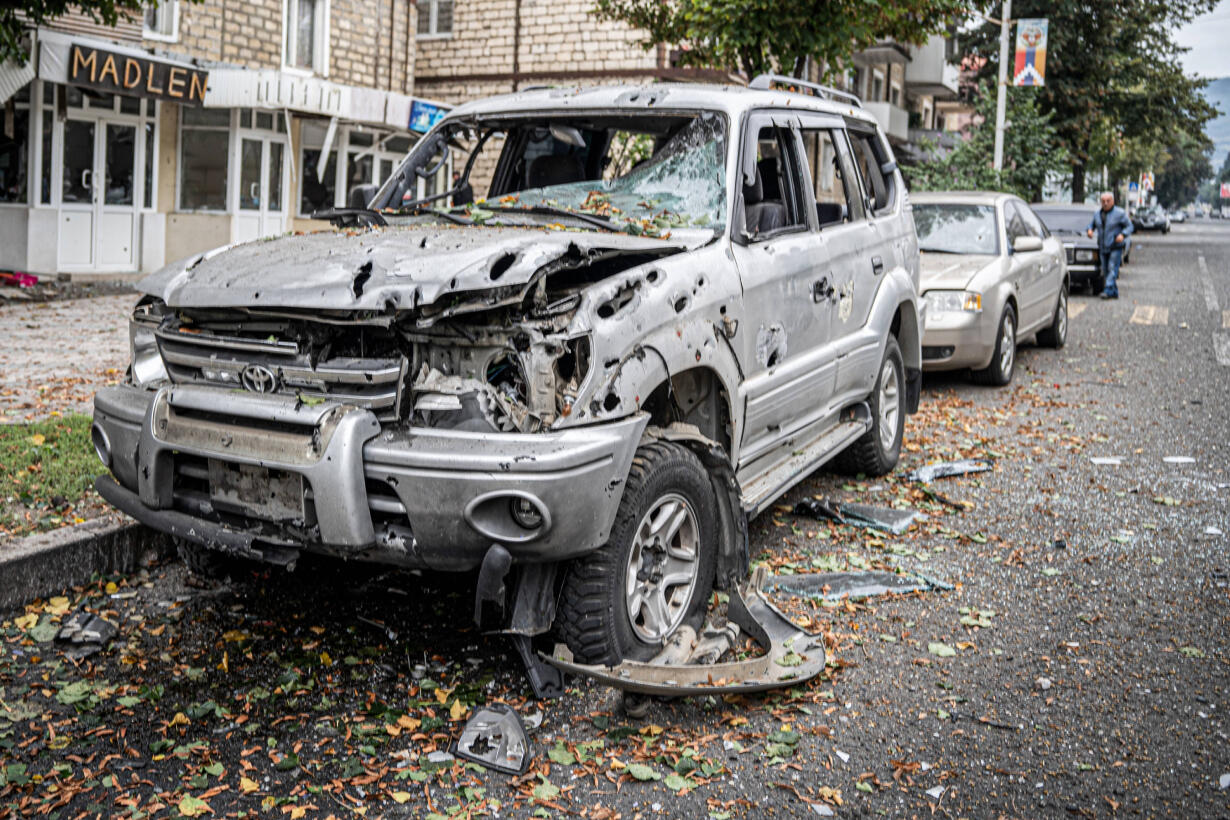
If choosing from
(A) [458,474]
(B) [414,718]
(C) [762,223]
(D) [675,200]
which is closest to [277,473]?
(A) [458,474]

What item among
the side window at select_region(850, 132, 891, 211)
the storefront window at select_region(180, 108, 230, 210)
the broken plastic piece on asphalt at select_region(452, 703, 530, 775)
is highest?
the storefront window at select_region(180, 108, 230, 210)

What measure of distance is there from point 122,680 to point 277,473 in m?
1.01

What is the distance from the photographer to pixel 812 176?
6.09 meters

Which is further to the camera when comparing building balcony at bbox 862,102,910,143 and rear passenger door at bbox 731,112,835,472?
building balcony at bbox 862,102,910,143

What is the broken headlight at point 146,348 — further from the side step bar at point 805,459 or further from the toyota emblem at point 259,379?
the side step bar at point 805,459

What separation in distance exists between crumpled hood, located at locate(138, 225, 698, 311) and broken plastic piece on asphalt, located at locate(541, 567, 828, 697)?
1288 mm

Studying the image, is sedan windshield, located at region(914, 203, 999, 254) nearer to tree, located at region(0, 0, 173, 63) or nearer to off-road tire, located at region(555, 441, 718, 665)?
off-road tire, located at region(555, 441, 718, 665)

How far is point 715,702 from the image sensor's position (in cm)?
403

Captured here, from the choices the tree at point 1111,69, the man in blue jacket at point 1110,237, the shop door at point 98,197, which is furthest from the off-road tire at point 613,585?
the tree at point 1111,69

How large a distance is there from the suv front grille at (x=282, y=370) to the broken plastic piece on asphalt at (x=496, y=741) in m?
1.01

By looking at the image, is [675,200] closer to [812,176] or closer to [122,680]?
[812,176]

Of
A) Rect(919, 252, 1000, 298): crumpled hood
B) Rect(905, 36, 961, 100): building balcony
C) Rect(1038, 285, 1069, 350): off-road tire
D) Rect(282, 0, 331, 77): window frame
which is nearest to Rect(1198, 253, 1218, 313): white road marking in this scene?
Rect(1038, 285, 1069, 350): off-road tire

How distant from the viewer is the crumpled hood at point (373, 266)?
382 centimetres

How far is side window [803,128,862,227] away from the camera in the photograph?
20.2 feet
